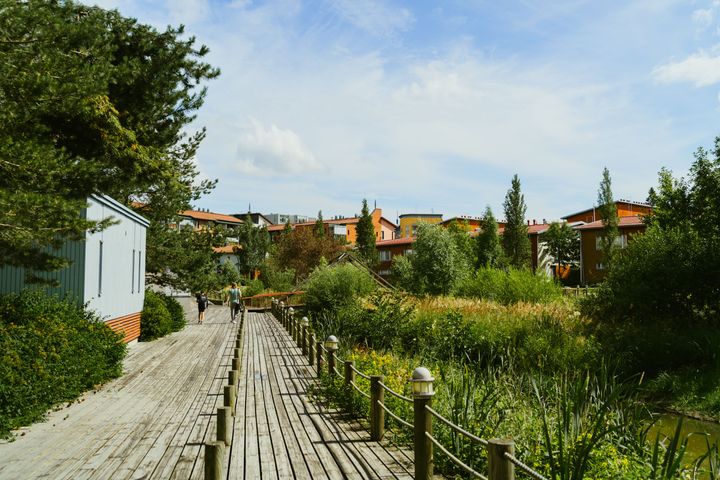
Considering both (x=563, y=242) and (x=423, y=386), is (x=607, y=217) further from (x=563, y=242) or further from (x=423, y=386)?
(x=423, y=386)

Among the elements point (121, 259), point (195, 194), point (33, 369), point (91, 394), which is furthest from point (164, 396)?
point (195, 194)

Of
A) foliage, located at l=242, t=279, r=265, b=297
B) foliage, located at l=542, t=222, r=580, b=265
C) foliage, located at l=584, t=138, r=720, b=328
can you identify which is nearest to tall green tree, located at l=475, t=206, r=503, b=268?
foliage, located at l=542, t=222, r=580, b=265

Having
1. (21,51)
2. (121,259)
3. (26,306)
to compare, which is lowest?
(26,306)

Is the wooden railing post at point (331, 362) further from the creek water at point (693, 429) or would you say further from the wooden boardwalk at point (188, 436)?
the creek water at point (693, 429)

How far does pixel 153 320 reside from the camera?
20.5m

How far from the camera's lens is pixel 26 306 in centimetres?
1116

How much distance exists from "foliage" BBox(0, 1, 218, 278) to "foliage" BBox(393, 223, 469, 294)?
20.9m

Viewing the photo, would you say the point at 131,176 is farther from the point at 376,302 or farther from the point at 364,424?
the point at 364,424

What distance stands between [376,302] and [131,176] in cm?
846

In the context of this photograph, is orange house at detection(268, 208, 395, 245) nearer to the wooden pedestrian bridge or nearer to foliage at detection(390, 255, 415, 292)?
foliage at detection(390, 255, 415, 292)

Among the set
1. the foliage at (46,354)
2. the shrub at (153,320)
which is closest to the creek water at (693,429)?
the foliage at (46,354)

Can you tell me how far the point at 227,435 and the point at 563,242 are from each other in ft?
182

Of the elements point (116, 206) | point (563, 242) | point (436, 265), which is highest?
point (563, 242)

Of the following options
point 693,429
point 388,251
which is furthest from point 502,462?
point 388,251
